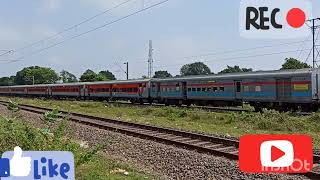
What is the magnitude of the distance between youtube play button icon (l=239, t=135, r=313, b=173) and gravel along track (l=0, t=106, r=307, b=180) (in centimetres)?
525

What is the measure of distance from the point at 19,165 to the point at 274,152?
6.21ft

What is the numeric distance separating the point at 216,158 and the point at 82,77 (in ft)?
300

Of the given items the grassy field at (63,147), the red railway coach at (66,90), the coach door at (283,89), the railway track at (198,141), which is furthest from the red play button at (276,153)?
the red railway coach at (66,90)

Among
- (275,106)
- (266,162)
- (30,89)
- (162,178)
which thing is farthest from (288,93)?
(30,89)


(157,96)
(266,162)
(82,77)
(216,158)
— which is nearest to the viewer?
(266,162)

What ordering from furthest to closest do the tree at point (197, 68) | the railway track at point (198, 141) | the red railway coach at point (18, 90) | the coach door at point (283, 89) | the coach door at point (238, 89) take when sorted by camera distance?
the tree at point (197, 68) → the red railway coach at point (18, 90) → the coach door at point (238, 89) → the coach door at point (283, 89) → the railway track at point (198, 141)

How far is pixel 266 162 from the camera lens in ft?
10.4

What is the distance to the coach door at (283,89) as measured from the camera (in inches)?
994

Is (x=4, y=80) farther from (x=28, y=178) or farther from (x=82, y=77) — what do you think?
(x=28, y=178)

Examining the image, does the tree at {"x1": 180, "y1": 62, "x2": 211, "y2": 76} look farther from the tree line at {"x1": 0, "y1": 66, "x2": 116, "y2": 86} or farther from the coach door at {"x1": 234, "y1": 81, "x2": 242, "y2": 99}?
the coach door at {"x1": 234, "y1": 81, "x2": 242, "y2": 99}

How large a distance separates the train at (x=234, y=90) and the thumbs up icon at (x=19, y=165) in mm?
22587

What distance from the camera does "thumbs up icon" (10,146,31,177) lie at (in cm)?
319

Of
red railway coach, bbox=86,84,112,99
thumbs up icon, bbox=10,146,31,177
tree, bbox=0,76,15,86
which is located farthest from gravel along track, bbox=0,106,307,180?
tree, bbox=0,76,15,86

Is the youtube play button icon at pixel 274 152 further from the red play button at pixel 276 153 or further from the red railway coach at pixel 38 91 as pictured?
the red railway coach at pixel 38 91
